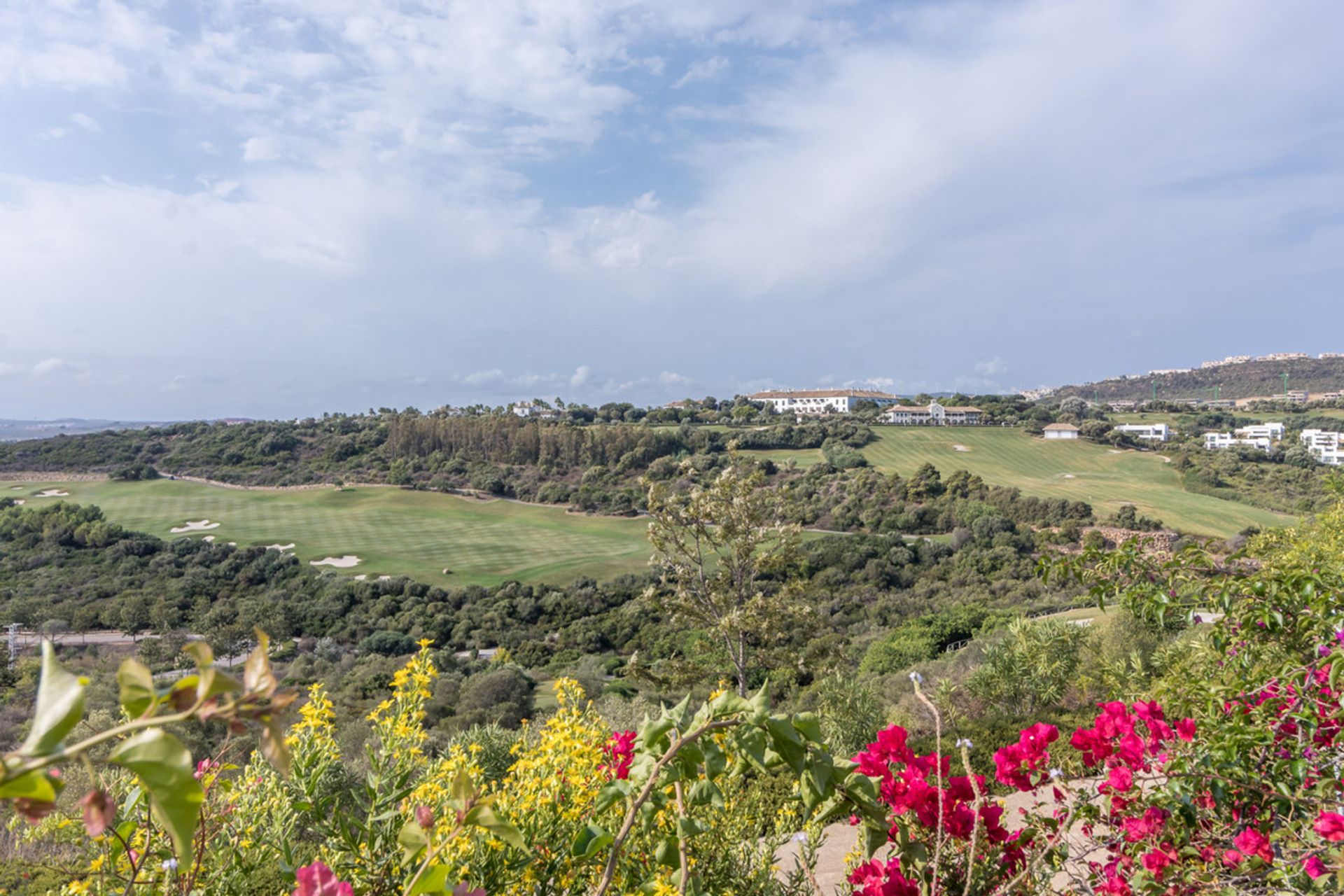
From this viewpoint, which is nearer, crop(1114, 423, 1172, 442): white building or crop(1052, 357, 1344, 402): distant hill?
crop(1114, 423, 1172, 442): white building

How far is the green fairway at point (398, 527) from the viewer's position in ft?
120

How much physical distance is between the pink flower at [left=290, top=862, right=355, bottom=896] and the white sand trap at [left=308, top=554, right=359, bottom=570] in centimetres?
3855

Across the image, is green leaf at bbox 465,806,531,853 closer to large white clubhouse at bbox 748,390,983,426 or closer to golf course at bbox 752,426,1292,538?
golf course at bbox 752,426,1292,538

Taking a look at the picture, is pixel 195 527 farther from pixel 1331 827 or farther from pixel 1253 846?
pixel 1331 827

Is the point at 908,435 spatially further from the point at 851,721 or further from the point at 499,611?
the point at 851,721

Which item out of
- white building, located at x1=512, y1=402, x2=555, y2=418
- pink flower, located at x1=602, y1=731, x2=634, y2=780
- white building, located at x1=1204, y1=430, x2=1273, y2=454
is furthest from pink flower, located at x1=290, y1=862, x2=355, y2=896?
white building, located at x1=512, y1=402, x2=555, y2=418

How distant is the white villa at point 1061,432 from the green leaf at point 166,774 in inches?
2514

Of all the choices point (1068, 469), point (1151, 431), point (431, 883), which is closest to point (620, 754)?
point (431, 883)

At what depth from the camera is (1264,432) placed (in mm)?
57656

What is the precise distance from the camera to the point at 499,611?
90.8 ft

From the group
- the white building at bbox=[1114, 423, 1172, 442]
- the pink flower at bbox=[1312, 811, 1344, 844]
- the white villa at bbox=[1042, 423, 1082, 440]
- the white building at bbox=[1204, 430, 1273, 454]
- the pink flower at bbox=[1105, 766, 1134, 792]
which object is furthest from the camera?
the white building at bbox=[1114, 423, 1172, 442]

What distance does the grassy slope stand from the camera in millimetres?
35781

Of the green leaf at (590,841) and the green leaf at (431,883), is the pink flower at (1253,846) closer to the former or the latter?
the green leaf at (590,841)

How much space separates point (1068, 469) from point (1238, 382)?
2638 inches
